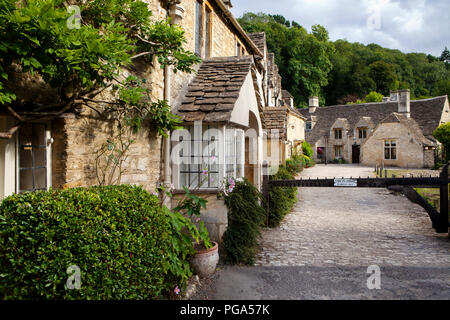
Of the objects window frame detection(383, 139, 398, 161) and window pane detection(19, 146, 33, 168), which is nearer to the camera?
window pane detection(19, 146, 33, 168)

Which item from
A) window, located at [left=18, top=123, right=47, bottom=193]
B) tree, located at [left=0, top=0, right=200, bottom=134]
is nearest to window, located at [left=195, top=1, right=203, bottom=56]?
tree, located at [left=0, top=0, right=200, bottom=134]

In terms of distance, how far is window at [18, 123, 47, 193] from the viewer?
12.7ft

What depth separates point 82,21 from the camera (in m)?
4.38

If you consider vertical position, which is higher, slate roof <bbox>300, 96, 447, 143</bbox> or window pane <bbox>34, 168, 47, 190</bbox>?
slate roof <bbox>300, 96, 447, 143</bbox>

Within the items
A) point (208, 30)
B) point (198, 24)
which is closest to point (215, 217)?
point (198, 24)

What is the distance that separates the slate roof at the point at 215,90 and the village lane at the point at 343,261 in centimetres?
309

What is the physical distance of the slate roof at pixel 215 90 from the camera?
6516mm

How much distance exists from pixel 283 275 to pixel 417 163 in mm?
33238

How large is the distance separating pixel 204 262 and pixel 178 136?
111 inches

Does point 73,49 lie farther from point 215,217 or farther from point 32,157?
point 215,217

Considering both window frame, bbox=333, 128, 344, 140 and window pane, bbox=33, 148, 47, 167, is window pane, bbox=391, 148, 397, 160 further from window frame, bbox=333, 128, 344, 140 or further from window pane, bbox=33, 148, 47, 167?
window pane, bbox=33, 148, 47, 167

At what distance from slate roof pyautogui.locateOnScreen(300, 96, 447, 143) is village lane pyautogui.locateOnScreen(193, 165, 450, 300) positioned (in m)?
32.1

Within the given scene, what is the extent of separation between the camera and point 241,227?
20.5 ft
